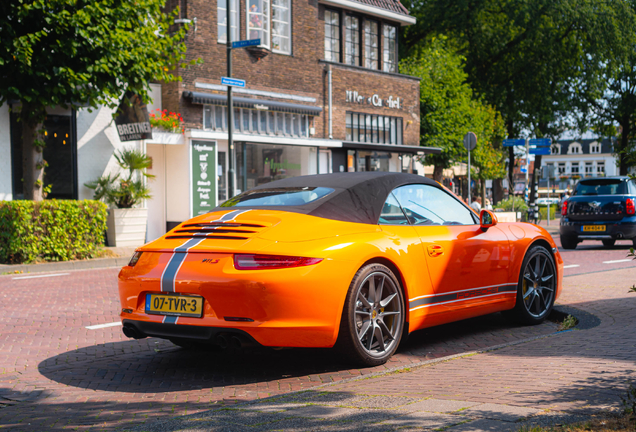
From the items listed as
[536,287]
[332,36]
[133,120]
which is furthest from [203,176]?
[536,287]


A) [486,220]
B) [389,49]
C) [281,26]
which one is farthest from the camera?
[389,49]

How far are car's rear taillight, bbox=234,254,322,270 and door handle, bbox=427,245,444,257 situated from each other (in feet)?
4.45

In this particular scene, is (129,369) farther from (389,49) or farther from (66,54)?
(389,49)

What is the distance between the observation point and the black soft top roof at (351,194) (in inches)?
200

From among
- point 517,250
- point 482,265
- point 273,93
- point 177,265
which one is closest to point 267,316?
point 177,265

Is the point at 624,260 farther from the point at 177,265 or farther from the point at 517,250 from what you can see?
the point at 177,265

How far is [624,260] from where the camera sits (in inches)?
516

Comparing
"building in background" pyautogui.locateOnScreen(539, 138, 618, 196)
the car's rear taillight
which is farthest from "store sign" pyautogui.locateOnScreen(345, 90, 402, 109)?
"building in background" pyautogui.locateOnScreen(539, 138, 618, 196)

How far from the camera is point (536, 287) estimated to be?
21.6 feet

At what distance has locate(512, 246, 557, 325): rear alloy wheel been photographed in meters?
6.40

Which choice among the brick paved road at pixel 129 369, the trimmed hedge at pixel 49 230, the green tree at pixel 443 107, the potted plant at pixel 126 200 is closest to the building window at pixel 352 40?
the green tree at pixel 443 107

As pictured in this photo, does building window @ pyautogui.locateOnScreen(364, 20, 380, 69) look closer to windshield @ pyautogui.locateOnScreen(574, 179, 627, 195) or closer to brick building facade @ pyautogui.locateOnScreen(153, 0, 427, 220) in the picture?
brick building facade @ pyautogui.locateOnScreen(153, 0, 427, 220)

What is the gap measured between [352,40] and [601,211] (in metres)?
14.4

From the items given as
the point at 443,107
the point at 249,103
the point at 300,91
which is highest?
the point at 443,107
